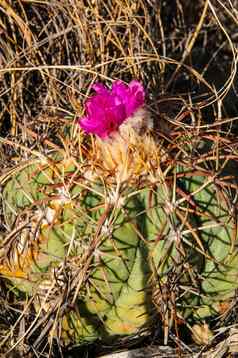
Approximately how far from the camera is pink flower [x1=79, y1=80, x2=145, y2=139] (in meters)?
1.02

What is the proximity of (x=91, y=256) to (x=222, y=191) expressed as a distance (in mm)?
235

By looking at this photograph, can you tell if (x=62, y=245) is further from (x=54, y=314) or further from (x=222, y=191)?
(x=222, y=191)

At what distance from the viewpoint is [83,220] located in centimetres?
107

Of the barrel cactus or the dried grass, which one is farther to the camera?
the dried grass

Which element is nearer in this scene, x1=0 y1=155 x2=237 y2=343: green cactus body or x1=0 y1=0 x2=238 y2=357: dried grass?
x1=0 y1=155 x2=237 y2=343: green cactus body

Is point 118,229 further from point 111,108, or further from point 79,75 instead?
→ point 79,75

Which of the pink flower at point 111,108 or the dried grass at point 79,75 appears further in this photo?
the dried grass at point 79,75

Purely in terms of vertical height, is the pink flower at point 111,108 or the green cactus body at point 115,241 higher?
the pink flower at point 111,108

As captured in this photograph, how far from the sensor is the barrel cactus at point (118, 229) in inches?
41.4

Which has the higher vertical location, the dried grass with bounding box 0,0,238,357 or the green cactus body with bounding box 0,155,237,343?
the dried grass with bounding box 0,0,238,357

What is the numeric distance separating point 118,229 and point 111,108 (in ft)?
0.60

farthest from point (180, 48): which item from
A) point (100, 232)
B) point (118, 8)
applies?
point (100, 232)

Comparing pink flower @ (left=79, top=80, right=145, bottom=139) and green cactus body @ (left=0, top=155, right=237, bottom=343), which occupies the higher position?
pink flower @ (left=79, top=80, right=145, bottom=139)

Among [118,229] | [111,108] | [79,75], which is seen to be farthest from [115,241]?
[79,75]
